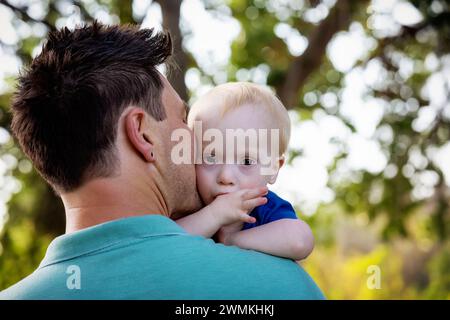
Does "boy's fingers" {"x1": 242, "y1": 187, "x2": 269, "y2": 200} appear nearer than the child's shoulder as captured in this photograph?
Yes

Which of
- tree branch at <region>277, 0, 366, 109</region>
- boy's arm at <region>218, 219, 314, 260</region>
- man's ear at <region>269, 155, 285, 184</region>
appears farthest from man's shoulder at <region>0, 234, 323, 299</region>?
tree branch at <region>277, 0, 366, 109</region>

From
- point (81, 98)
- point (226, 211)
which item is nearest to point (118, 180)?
point (81, 98)

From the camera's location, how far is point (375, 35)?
902cm

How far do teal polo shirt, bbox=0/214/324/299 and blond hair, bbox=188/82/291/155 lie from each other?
1.96ft

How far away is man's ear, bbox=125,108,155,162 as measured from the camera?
1863 millimetres

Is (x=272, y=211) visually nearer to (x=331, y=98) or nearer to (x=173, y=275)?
(x=173, y=275)

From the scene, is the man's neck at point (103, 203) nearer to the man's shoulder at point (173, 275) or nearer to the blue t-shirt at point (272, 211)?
the man's shoulder at point (173, 275)

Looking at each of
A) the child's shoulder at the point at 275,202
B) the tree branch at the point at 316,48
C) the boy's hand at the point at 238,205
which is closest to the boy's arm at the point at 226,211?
the boy's hand at the point at 238,205

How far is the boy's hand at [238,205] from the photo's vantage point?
2.00 metres

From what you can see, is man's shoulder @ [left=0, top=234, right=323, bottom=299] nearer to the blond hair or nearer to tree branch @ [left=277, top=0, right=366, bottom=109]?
the blond hair

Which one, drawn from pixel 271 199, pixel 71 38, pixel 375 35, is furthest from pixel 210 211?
pixel 375 35

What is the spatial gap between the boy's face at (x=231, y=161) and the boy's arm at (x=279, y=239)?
0.62 feet

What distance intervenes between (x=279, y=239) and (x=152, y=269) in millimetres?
411

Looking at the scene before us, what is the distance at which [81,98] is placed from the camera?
6.03 feet
